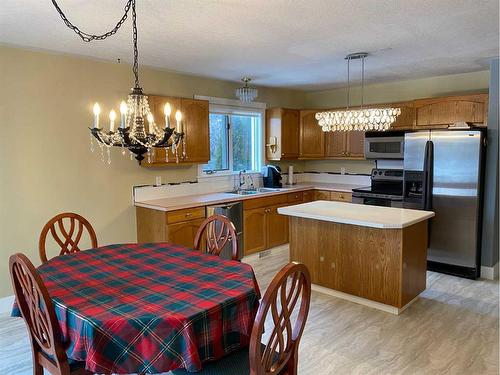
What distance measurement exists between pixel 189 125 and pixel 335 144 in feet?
7.94

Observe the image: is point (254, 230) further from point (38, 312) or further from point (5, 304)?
point (38, 312)

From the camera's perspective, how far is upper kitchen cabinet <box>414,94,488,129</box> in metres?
4.35

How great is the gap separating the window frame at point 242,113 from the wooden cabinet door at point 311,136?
648mm

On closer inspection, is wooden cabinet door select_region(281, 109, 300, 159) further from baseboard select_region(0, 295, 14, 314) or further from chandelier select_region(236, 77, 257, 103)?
baseboard select_region(0, 295, 14, 314)

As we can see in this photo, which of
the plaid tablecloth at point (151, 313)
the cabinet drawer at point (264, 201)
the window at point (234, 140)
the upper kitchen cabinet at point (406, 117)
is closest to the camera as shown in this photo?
the plaid tablecloth at point (151, 313)

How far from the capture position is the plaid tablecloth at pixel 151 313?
1575mm

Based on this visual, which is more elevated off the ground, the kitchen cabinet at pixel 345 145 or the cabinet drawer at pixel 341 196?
the kitchen cabinet at pixel 345 145

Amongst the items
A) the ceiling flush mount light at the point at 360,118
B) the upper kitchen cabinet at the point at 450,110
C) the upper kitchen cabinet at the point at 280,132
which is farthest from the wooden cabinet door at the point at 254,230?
the upper kitchen cabinet at the point at 450,110

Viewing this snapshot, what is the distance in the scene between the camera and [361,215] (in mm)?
3430

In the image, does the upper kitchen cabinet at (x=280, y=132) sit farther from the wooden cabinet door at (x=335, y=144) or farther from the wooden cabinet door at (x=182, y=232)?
the wooden cabinet door at (x=182, y=232)

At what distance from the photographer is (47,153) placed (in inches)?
141

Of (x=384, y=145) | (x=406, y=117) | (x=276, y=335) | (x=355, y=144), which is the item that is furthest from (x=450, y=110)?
(x=276, y=335)

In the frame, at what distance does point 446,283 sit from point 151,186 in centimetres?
338

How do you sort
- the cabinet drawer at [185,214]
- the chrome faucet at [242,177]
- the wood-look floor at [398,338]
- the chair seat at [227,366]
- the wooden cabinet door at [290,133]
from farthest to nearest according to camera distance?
the wooden cabinet door at [290,133] → the chrome faucet at [242,177] → the cabinet drawer at [185,214] → the wood-look floor at [398,338] → the chair seat at [227,366]
